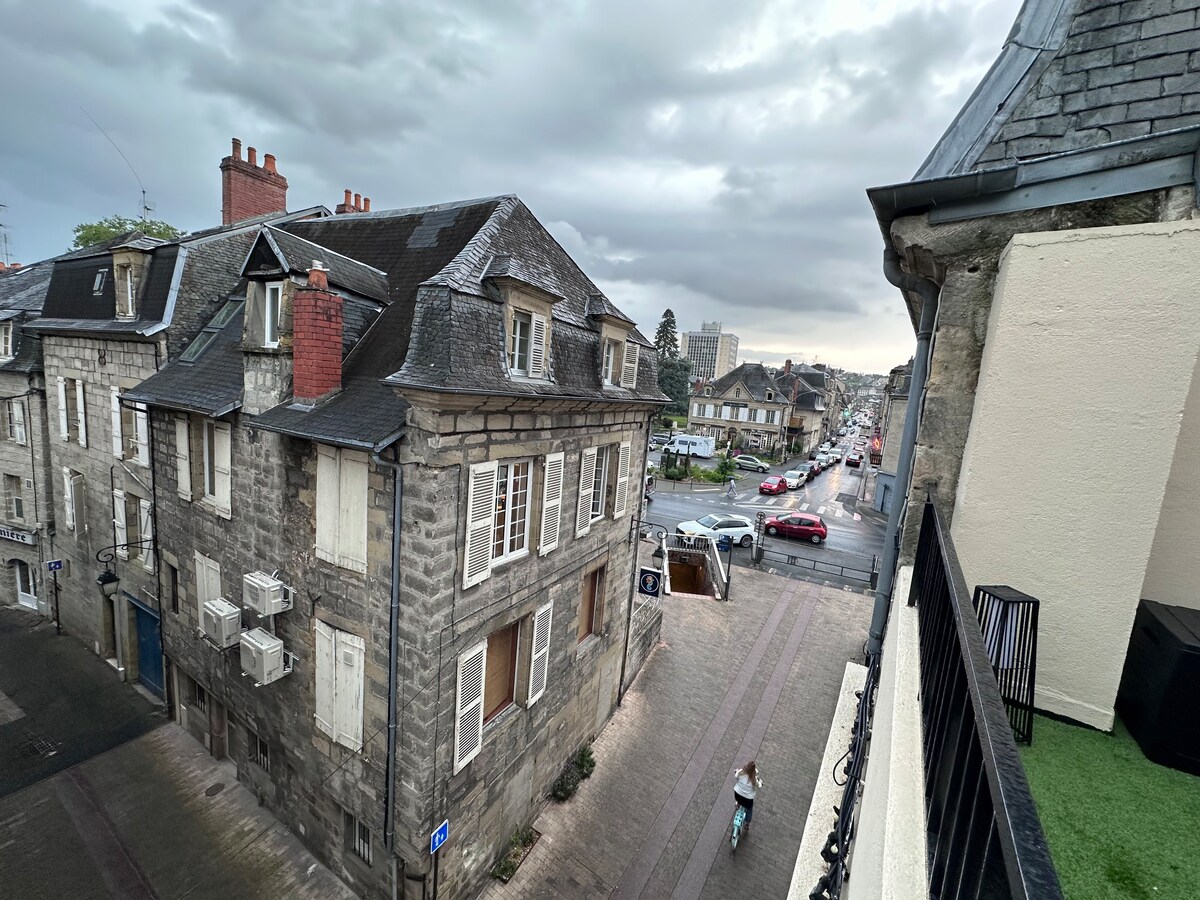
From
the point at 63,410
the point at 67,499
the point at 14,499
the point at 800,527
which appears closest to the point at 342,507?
the point at 63,410

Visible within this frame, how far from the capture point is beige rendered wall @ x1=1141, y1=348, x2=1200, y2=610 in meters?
3.32

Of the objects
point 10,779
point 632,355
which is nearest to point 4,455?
point 10,779

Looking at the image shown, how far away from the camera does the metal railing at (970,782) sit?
875 millimetres

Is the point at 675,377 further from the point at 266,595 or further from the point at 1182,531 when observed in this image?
the point at 1182,531

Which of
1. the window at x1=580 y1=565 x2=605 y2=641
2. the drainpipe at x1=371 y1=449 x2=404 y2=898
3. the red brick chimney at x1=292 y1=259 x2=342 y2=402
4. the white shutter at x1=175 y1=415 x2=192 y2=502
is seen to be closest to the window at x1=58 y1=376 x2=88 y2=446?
the white shutter at x1=175 y1=415 x2=192 y2=502

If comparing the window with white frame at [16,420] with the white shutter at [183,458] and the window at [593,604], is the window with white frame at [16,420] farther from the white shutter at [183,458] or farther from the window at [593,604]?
the window at [593,604]

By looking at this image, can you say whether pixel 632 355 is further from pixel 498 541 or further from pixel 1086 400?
pixel 1086 400

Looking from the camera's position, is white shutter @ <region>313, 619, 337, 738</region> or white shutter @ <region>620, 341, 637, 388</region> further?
white shutter @ <region>620, 341, 637, 388</region>

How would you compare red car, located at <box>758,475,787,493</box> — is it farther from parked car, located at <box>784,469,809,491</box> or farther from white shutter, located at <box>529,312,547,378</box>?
white shutter, located at <box>529,312,547,378</box>

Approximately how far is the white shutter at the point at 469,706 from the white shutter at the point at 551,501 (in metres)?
1.84

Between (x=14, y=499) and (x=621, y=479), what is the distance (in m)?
18.2

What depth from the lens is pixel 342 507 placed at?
7.36 meters

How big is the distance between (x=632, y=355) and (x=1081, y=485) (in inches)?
324

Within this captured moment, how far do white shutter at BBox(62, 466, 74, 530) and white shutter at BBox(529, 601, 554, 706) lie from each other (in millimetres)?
13673
